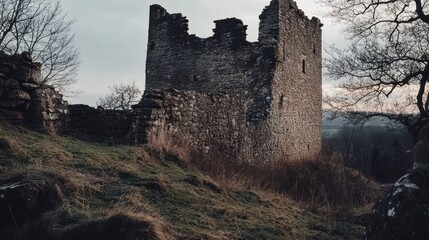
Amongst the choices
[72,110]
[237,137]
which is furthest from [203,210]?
[237,137]

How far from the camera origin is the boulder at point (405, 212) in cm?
348

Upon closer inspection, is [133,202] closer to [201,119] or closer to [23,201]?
→ [23,201]

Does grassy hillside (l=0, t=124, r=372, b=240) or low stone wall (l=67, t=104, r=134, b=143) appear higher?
low stone wall (l=67, t=104, r=134, b=143)

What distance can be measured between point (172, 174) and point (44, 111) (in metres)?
2.82

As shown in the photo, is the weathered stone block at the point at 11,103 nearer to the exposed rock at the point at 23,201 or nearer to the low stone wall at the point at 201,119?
the low stone wall at the point at 201,119

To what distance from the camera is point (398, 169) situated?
35.6m

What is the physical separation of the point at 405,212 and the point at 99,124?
7733mm

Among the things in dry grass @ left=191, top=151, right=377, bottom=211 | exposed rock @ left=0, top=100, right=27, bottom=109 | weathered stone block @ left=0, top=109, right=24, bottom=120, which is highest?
exposed rock @ left=0, top=100, right=27, bottom=109

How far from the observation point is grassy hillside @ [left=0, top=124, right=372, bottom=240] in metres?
4.16

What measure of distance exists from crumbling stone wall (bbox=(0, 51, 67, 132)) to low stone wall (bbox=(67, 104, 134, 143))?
906 millimetres

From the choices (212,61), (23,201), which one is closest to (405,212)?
(23,201)

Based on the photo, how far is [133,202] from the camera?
16.4 ft

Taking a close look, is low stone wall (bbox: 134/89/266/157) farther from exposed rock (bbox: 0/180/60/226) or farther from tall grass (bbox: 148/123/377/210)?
exposed rock (bbox: 0/180/60/226)

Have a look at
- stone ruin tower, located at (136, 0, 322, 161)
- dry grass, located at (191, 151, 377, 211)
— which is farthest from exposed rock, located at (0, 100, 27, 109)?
stone ruin tower, located at (136, 0, 322, 161)
